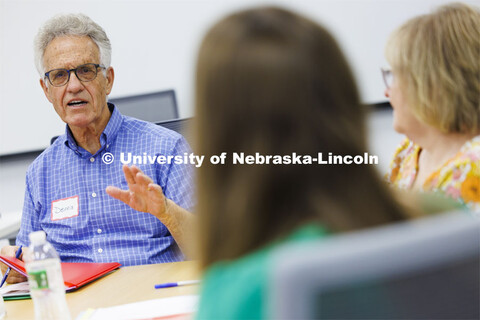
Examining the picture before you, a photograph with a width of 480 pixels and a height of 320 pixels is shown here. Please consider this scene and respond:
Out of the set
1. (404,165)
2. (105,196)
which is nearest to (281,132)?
(404,165)

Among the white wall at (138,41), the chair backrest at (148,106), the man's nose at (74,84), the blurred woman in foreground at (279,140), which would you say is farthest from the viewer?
the white wall at (138,41)

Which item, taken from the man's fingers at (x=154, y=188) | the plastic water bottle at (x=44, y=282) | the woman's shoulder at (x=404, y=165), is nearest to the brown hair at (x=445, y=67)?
the woman's shoulder at (x=404, y=165)

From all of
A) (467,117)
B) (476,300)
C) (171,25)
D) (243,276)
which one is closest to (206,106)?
(243,276)

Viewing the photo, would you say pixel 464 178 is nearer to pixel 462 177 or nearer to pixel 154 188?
pixel 462 177

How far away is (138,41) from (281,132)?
3.21m

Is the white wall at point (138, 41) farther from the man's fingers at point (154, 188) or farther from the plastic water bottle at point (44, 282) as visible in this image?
the plastic water bottle at point (44, 282)

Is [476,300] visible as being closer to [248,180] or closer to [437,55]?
[248,180]

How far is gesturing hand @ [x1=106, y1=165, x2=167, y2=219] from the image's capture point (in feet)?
4.39

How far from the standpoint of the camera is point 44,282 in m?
1.08

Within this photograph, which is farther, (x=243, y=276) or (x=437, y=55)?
(x=437, y=55)

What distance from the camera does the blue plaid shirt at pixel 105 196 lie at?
5.67 feet

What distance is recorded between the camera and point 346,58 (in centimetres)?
61

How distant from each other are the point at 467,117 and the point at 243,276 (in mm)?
947

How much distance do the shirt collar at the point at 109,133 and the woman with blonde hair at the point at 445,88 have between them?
41.7 inches
